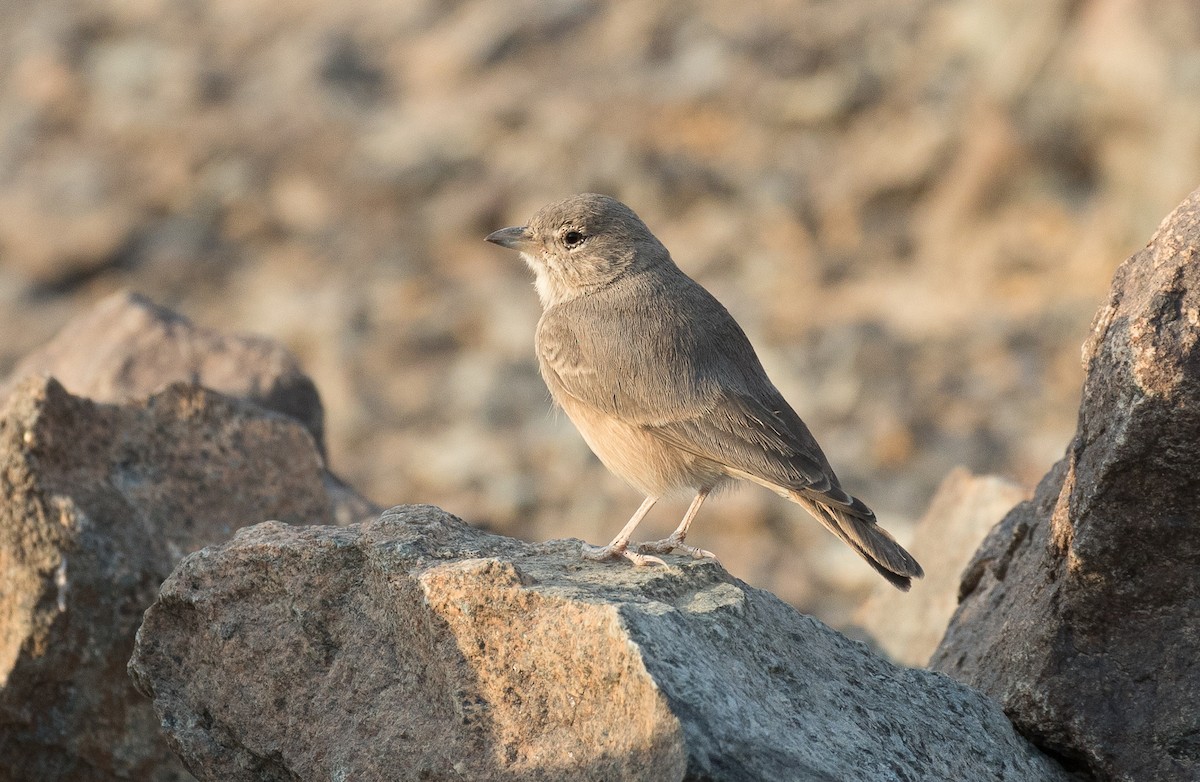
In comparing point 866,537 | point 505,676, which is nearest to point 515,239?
point 866,537

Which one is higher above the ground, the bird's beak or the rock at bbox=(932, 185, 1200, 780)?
the bird's beak

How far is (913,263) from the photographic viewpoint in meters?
13.6

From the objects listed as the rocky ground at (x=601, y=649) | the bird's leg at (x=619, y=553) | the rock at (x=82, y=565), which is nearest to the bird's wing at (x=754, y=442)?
the bird's leg at (x=619, y=553)

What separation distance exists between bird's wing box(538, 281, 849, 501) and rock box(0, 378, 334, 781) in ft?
5.59

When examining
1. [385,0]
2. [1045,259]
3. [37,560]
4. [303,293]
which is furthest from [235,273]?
[37,560]

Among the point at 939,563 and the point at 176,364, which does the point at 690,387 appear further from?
the point at 176,364

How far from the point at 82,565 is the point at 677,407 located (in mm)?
2422

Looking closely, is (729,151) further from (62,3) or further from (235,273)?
(62,3)

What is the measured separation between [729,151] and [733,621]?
35.4ft

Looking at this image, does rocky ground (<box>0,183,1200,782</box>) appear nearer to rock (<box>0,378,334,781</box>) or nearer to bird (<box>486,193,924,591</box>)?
rock (<box>0,378,334,781</box>)

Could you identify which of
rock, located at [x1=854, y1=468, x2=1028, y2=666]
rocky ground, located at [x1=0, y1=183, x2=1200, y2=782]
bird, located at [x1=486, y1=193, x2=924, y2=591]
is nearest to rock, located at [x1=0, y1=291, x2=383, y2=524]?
bird, located at [x1=486, y1=193, x2=924, y2=591]

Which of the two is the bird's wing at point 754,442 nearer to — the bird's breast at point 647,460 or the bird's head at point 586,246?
the bird's breast at point 647,460

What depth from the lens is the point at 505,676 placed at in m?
4.16

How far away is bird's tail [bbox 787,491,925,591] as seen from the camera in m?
5.36
